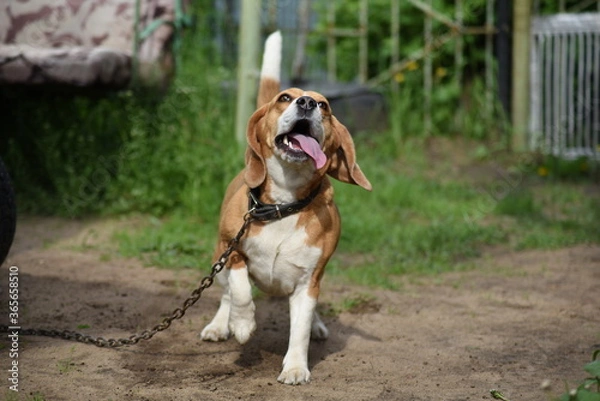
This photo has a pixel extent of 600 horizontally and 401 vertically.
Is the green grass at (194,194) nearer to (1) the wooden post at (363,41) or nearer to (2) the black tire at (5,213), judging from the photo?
(2) the black tire at (5,213)

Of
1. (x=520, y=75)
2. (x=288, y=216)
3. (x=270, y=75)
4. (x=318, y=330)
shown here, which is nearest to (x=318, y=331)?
(x=318, y=330)

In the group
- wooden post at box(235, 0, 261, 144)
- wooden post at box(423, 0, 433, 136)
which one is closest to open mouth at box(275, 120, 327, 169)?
wooden post at box(235, 0, 261, 144)

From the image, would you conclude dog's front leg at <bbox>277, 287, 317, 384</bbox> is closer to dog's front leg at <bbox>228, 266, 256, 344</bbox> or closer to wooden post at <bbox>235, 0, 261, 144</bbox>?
dog's front leg at <bbox>228, 266, 256, 344</bbox>

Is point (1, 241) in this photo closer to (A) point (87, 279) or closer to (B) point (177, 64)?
(A) point (87, 279)

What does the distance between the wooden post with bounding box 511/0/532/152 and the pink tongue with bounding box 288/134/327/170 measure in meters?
5.22

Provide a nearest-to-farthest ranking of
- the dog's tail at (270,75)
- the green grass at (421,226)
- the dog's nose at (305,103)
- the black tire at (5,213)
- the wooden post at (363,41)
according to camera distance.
A: the dog's nose at (305,103) → the black tire at (5,213) → the dog's tail at (270,75) → the green grass at (421,226) → the wooden post at (363,41)

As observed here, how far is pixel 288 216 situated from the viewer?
11.2 ft

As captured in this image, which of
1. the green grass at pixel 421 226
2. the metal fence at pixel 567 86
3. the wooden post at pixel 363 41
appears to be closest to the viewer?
the green grass at pixel 421 226

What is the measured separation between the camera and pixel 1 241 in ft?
11.8

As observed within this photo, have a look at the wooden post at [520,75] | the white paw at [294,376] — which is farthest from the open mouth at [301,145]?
the wooden post at [520,75]

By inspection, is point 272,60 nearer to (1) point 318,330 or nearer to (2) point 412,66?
(1) point 318,330

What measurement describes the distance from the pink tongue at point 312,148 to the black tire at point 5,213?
1206 millimetres

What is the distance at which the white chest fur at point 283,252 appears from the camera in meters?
3.41

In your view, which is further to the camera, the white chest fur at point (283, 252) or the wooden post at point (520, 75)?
the wooden post at point (520, 75)
